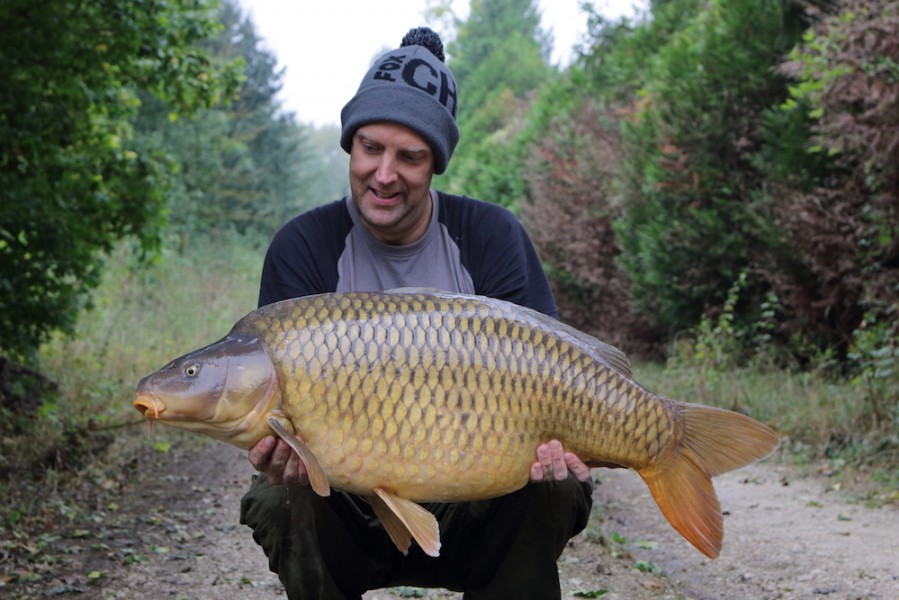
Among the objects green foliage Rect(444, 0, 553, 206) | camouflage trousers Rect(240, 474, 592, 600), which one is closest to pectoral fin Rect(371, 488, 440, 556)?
camouflage trousers Rect(240, 474, 592, 600)

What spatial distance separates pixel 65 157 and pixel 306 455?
474 centimetres

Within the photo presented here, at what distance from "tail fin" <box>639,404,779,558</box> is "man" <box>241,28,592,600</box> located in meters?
0.22

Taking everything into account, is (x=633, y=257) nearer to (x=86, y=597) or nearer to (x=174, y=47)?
(x=174, y=47)

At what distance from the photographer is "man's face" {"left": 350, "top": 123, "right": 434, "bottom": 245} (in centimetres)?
285

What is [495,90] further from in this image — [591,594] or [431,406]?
[431,406]

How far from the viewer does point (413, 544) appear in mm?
2770

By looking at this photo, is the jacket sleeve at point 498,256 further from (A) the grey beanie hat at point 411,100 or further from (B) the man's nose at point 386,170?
(B) the man's nose at point 386,170

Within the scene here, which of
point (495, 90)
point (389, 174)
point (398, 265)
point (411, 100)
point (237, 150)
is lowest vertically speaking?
point (398, 265)

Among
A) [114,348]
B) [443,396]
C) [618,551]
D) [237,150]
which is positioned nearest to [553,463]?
[443,396]

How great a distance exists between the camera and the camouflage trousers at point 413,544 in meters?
2.65

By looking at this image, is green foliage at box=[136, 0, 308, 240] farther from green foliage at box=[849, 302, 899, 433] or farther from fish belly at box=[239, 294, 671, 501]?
fish belly at box=[239, 294, 671, 501]

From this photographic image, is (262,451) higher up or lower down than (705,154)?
lower down

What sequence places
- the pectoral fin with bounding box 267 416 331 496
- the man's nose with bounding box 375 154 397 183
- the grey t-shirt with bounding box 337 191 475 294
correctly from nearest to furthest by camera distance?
the pectoral fin with bounding box 267 416 331 496 → the man's nose with bounding box 375 154 397 183 → the grey t-shirt with bounding box 337 191 475 294

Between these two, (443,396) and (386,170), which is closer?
(443,396)
